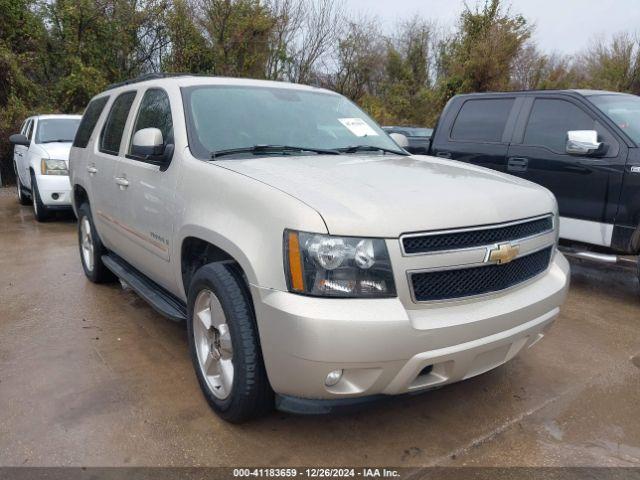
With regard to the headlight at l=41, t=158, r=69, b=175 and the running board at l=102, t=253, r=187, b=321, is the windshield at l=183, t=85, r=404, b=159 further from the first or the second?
the headlight at l=41, t=158, r=69, b=175

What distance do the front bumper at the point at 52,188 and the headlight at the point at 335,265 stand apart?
23.3ft

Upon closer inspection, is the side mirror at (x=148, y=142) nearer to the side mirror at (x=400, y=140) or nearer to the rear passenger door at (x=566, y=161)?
the side mirror at (x=400, y=140)

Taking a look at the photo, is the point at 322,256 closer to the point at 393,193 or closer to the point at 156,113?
the point at 393,193

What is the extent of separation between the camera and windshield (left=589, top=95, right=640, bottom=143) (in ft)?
16.2

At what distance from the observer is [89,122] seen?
203 inches

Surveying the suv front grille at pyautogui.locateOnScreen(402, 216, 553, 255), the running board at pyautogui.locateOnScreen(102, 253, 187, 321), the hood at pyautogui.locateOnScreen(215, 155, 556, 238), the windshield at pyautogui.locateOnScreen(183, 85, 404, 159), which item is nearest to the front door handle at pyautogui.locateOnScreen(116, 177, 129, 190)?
the running board at pyautogui.locateOnScreen(102, 253, 187, 321)

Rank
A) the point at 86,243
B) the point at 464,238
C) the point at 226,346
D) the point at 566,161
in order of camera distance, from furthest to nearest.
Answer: the point at 86,243, the point at 566,161, the point at 226,346, the point at 464,238

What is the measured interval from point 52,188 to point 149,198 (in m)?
5.68

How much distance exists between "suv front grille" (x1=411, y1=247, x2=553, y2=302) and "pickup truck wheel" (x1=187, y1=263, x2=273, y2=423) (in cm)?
79

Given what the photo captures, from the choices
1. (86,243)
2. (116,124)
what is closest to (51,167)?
(86,243)

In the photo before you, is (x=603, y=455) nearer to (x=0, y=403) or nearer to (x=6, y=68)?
(x=0, y=403)

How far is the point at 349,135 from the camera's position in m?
3.74

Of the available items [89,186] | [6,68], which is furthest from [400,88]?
[89,186]

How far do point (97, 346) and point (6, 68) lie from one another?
1245cm
